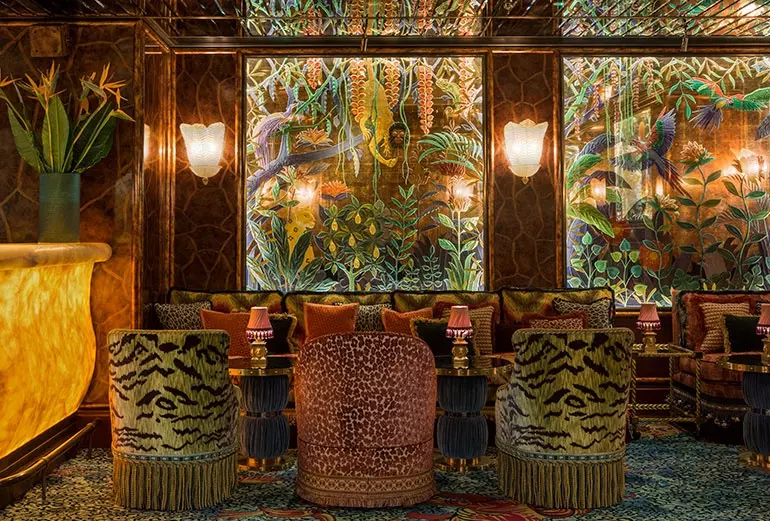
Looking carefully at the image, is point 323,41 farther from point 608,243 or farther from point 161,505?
point 161,505

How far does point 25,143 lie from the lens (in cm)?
493

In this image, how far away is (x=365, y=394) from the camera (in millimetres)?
3719

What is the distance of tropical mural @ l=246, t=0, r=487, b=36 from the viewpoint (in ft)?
21.0

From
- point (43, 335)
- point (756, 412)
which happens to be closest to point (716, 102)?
point (756, 412)

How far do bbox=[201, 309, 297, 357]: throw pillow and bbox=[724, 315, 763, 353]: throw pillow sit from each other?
3171mm

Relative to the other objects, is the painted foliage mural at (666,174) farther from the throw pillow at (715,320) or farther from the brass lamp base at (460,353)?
the brass lamp base at (460,353)

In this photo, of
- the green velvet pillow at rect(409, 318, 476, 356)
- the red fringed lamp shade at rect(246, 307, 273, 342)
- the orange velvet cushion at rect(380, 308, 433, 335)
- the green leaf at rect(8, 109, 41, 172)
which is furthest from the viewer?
the orange velvet cushion at rect(380, 308, 433, 335)

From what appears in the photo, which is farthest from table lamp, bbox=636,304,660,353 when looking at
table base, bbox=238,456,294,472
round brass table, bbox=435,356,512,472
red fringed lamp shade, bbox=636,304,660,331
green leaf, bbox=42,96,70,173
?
green leaf, bbox=42,96,70,173

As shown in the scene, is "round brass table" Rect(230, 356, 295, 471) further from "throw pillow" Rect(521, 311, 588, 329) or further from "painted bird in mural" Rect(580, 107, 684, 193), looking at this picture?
"painted bird in mural" Rect(580, 107, 684, 193)

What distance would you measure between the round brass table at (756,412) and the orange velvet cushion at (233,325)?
126 inches

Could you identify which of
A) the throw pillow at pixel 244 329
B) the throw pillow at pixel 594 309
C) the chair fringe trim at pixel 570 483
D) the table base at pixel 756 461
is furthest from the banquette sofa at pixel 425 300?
the chair fringe trim at pixel 570 483

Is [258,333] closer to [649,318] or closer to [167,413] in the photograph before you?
[167,413]

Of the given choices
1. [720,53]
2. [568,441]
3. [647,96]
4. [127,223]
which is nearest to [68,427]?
[127,223]

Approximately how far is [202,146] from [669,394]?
4341 millimetres
